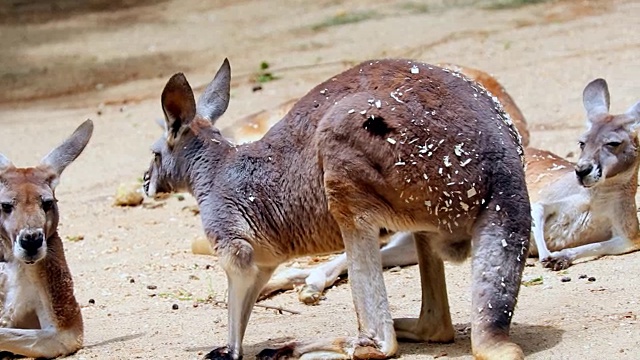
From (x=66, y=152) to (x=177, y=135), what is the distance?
73cm

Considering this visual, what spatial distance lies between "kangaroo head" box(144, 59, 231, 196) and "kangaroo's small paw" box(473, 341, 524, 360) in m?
1.59

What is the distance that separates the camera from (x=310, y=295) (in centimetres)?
629

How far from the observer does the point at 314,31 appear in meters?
14.5

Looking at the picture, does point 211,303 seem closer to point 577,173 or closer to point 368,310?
point 368,310

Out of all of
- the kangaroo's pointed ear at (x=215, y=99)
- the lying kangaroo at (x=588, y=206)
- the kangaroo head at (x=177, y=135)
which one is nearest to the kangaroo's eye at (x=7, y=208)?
the kangaroo head at (x=177, y=135)

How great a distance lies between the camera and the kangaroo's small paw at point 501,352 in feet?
14.5

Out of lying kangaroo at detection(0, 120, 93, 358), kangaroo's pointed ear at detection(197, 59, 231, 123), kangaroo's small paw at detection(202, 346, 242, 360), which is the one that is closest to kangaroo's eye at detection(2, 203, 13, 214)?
lying kangaroo at detection(0, 120, 93, 358)

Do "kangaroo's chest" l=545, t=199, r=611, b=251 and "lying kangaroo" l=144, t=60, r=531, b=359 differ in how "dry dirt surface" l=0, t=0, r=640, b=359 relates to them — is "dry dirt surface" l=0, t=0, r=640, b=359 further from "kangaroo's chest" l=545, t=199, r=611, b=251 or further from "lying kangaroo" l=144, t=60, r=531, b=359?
"kangaroo's chest" l=545, t=199, r=611, b=251

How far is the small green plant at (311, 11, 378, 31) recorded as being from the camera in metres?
14.7

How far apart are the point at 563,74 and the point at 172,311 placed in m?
5.94

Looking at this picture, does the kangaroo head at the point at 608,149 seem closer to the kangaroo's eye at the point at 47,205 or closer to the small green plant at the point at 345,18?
the kangaroo's eye at the point at 47,205

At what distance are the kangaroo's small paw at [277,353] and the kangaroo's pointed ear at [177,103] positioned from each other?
1084 mm

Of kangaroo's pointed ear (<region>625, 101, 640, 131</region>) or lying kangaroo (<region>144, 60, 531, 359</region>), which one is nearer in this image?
lying kangaroo (<region>144, 60, 531, 359</region>)

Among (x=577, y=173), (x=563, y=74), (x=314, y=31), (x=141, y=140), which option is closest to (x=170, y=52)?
(x=314, y=31)
